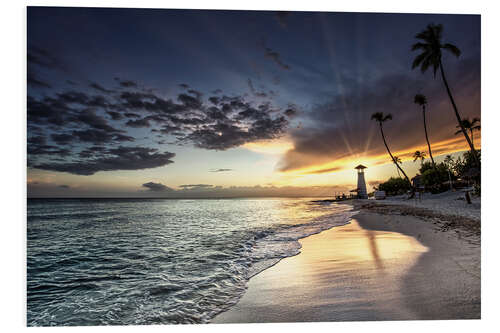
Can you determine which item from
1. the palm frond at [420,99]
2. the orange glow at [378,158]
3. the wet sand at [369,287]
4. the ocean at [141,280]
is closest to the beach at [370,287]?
the wet sand at [369,287]

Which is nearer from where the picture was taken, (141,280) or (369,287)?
(369,287)

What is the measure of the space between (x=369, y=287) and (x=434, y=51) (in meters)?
6.02

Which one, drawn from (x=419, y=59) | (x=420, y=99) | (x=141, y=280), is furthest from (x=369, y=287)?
(x=420, y=99)

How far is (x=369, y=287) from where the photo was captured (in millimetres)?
3010

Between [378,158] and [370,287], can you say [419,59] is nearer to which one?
[378,158]

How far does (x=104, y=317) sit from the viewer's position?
9.63ft

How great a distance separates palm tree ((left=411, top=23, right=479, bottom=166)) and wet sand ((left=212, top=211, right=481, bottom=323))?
3136mm

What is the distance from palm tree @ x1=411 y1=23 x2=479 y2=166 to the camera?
4.53 m

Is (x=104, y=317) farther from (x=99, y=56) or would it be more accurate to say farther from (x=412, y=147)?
(x=412, y=147)

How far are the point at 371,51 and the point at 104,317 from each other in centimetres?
629

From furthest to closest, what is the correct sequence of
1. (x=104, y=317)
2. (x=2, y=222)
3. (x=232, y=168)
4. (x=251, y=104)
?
(x=232, y=168)
(x=251, y=104)
(x=2, y=222)
(x=104, y=317)

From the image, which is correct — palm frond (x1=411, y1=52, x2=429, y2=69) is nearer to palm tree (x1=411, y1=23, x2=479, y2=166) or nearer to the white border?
palm tree (x1=411, y1=23, x2=479, y2=166)

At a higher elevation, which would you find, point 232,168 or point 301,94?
point 301,94
